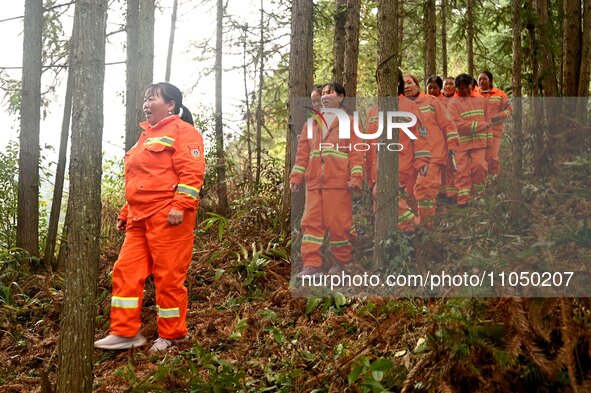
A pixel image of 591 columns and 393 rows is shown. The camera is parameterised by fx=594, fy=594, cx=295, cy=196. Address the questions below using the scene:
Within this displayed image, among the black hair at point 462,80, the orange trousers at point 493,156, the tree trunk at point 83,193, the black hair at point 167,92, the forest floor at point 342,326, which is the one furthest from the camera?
the orange trousers at point 493,156

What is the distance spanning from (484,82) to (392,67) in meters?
5.35

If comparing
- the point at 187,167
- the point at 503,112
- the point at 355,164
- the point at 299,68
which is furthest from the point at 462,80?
the point at 187,167

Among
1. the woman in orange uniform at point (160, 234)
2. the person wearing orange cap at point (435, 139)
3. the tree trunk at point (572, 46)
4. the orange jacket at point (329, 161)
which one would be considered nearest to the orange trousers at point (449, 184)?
the person wearing orange cap at point (435, 139)

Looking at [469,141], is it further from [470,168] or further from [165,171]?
[165,171]

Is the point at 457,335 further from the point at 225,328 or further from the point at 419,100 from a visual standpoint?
the point at 419,100

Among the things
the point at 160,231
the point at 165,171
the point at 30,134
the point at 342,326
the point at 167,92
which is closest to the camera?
the point at 342,326

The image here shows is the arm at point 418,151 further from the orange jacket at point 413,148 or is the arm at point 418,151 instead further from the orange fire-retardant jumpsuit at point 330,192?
the orange fire-retardant jumpsuit at point 330,192

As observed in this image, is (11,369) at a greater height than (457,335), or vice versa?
(457,335)

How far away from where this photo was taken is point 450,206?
29.7 ft

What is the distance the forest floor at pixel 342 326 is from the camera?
3049mm

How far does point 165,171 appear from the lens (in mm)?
→ 5348

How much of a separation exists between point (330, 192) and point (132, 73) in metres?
A: 3.55

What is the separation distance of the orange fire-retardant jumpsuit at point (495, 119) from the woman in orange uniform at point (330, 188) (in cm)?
442

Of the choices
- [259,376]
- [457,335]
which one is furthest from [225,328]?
[457,335]
